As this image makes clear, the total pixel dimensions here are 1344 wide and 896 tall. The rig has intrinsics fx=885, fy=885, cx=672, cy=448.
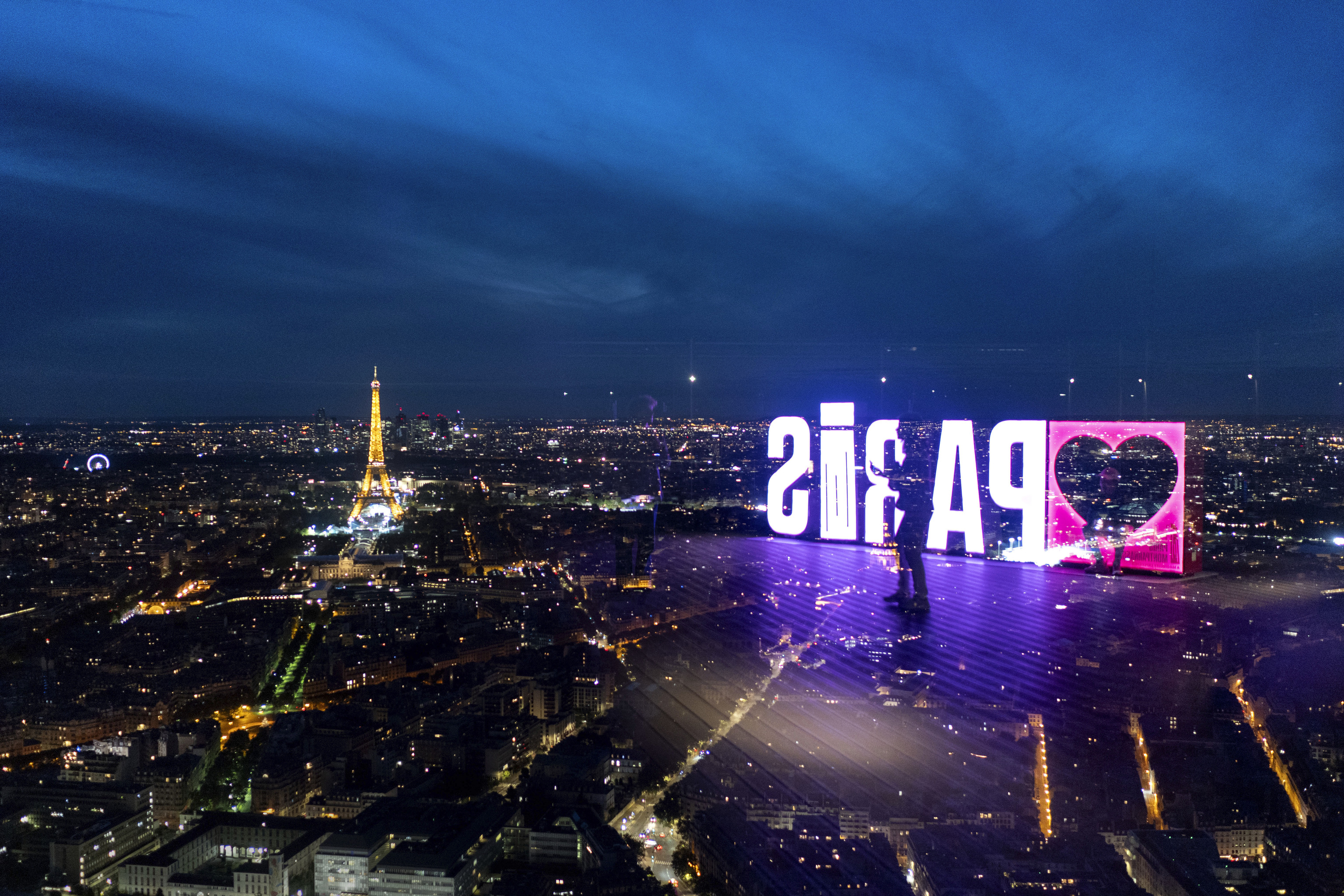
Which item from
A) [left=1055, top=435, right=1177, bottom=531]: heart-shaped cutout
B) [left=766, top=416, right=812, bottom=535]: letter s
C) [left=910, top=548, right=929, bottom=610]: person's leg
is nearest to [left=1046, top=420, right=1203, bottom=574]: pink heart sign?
[left=1055, top=435, right=1177, bottom=531]: heart-shaped cutout

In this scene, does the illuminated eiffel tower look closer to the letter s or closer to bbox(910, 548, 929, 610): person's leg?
the letter s

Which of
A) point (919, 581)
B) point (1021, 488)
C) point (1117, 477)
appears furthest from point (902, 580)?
point (1117, 477)

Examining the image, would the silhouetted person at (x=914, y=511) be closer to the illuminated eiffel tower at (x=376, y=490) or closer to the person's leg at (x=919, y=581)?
the person's leg at (x=919, y=581)

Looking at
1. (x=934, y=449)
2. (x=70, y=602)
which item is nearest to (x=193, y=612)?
(x=70, y=602)

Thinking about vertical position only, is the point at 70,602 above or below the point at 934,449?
below

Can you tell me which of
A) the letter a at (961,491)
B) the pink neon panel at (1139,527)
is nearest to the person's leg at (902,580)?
the letter a at (961,491)

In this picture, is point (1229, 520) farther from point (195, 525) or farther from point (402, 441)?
point (195, 525)

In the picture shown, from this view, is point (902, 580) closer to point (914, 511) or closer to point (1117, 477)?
point (914, 511)
